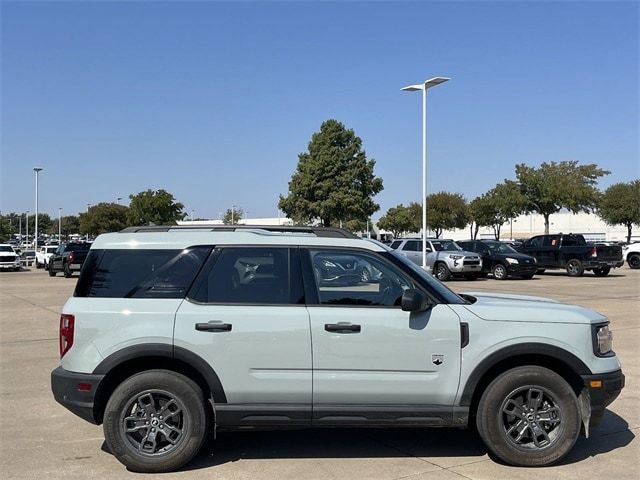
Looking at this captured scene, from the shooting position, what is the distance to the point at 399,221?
96.3 meters

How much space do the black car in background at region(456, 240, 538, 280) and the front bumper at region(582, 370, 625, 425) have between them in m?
22.5

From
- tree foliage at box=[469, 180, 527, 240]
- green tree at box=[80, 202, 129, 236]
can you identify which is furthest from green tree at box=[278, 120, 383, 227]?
green tree at box=[80, 202, 129, 236]

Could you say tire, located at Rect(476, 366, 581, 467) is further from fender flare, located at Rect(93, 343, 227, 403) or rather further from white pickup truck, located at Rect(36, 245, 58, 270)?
white pickup truck, located at Rect(36, 245, 58, 270)

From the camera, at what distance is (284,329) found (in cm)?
476

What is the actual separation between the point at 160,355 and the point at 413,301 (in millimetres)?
1969

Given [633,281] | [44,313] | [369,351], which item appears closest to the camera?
[369,351]

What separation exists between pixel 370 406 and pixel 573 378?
166 cm

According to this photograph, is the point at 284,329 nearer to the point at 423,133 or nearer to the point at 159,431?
the point at 159,431

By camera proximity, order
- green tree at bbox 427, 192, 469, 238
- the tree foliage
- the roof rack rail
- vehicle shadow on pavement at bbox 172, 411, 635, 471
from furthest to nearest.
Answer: green tree at bbox 427, 192, 469, 238
the tree foliage
the roof rack rail
vehicle shadow on pavement at bbox 172, 411, 635, 471

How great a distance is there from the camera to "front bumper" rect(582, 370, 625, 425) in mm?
4848

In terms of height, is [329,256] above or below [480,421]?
above

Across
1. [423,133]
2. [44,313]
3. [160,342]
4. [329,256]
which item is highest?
[423,133]

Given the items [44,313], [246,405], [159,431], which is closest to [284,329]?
[246,405]

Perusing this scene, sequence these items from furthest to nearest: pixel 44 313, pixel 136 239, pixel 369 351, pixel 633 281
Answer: pixel 633 281 < pixel 44 313 < pixel 136 239 < pixel 369 351
